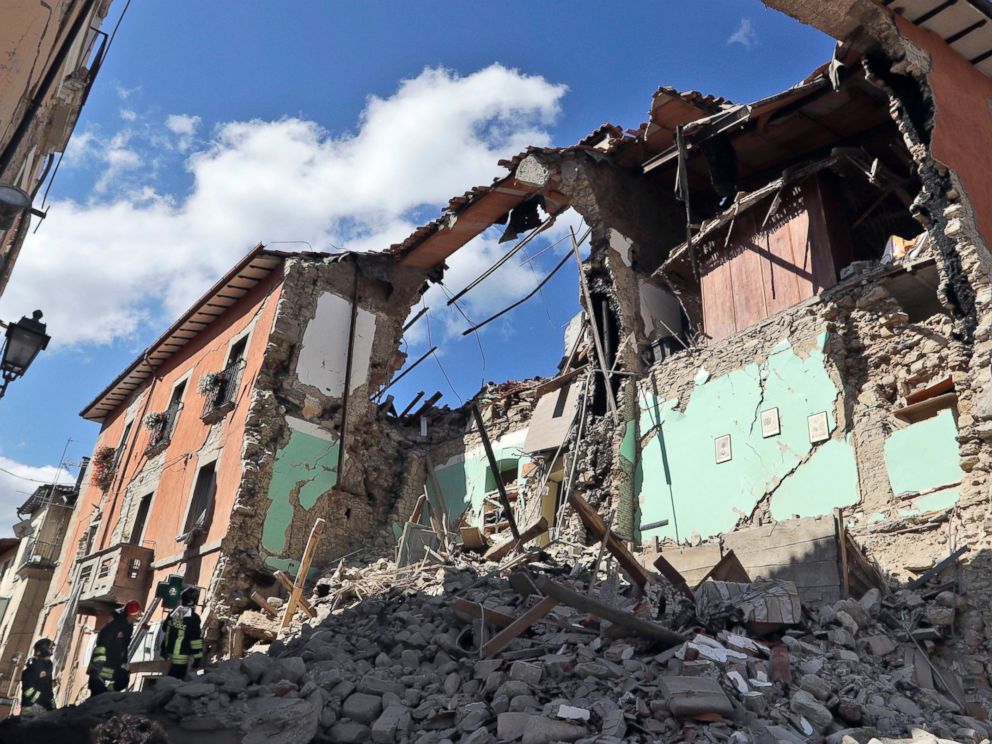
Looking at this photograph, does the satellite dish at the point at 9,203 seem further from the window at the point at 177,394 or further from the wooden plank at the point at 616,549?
the window at the point at 177,394

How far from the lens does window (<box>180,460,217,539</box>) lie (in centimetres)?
1480

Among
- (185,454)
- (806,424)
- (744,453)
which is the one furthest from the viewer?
(185,454)

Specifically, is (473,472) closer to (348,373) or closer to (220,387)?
(348,373)

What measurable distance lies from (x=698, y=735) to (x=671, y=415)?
7.64 m

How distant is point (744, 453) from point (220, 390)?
34.5 feet

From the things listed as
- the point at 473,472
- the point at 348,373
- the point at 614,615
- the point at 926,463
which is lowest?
the point at 614,615

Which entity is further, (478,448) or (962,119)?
(478,448)

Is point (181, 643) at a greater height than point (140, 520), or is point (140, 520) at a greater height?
point (140, 520)

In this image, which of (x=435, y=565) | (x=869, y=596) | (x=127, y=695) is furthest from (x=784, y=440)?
(x=127, y=695)

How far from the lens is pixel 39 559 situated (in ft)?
80.6

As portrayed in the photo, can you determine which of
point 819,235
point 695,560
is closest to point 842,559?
point 695,560

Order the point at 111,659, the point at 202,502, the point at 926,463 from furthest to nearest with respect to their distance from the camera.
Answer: the point at 202,502 → the point at 926,463 → the point at 111,659

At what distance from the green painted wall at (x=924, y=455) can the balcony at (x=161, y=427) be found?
14.6m

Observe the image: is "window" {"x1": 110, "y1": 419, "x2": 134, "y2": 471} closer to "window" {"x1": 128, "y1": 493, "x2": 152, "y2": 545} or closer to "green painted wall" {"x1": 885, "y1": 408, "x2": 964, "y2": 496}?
"window" {"x1": 128, "y1": 493, "x2": 152, "y2": 545}
